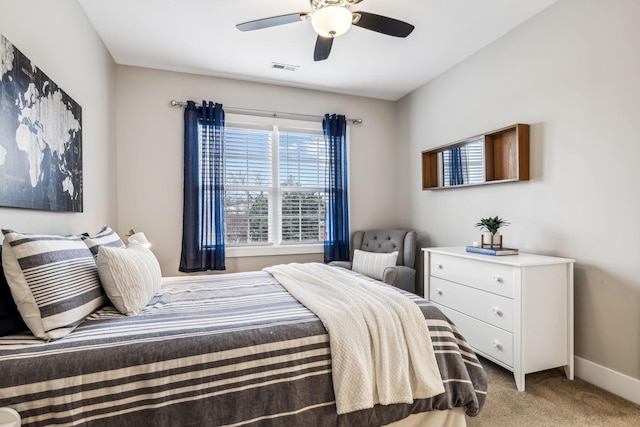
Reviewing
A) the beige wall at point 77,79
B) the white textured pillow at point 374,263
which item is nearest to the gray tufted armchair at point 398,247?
the white textured pillow at point 374,263

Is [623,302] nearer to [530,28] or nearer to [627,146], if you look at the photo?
[627,146]

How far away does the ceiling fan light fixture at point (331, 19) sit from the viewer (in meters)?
1.87

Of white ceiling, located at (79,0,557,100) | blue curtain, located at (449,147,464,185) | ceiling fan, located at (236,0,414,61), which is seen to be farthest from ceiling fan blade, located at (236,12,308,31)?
blue curtain, located at (449,147,464,185)

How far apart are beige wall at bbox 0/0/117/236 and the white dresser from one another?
2834 mm

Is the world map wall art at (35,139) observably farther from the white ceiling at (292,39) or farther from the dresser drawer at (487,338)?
the dresser drawer at (487,338)

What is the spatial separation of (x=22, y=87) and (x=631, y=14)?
3.48 m

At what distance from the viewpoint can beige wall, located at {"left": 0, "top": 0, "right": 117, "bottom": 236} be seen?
5.29 feet

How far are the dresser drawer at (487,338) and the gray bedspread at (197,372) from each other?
2.33 ft

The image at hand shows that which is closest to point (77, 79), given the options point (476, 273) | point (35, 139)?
point (35, 139)

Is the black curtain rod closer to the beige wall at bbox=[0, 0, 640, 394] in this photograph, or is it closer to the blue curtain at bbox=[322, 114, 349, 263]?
the beige wall at bbox=[0, 0, 640, 394]

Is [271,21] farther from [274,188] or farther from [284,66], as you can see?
[274,188]

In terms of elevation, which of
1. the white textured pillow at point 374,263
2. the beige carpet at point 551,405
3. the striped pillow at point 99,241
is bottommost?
the beige carpet at point 551,405

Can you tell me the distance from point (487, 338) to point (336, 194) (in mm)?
2244

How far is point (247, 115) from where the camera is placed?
11.9ft
